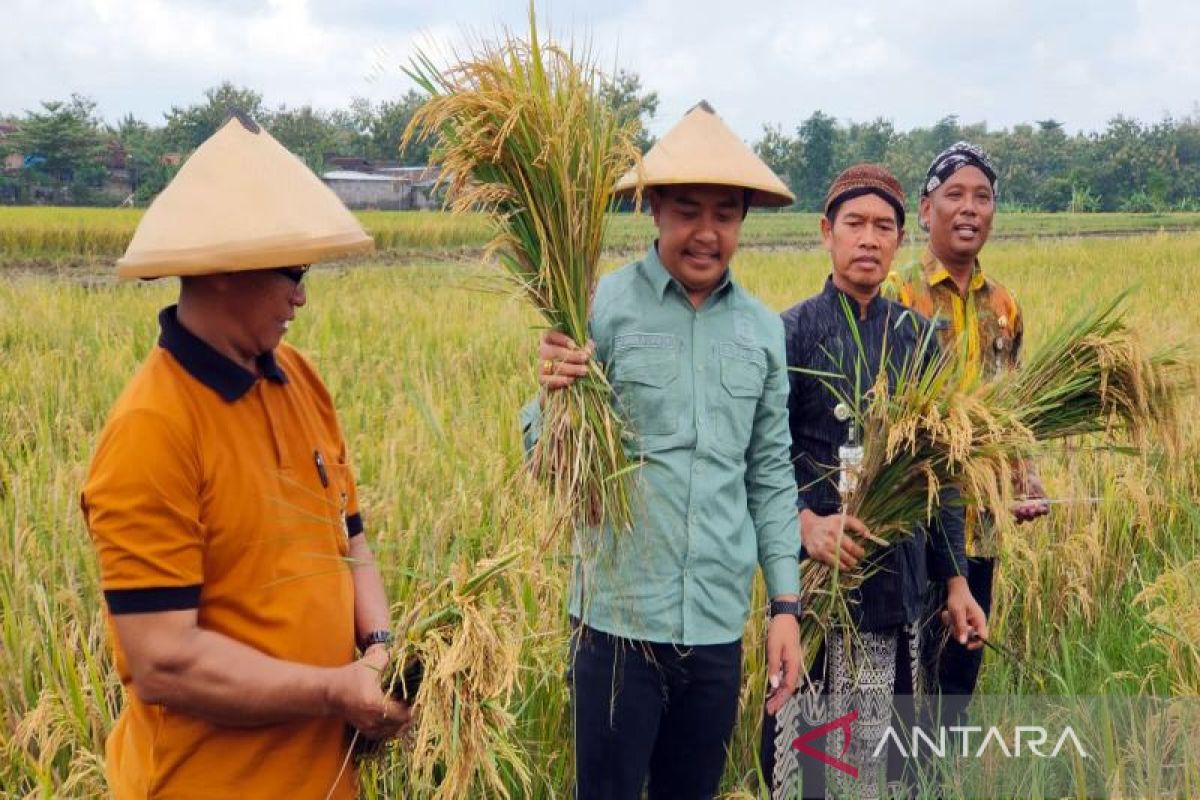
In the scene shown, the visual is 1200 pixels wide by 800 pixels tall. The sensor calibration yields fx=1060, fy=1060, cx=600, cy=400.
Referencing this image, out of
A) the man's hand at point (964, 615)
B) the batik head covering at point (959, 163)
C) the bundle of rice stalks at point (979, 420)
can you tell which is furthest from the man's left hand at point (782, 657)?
the batik head covering at point (959, 163)

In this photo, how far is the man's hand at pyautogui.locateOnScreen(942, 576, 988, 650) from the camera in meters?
2.34

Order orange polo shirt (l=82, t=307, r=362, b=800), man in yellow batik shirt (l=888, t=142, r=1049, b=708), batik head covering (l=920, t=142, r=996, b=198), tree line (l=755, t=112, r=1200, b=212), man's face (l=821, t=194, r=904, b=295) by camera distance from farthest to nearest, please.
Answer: tree line (l=755, t=112, r=1200, b=212) < batik head covering (l=920, t=142, r=996, b=198) < man in yellow batik shirt (l=888, t=142, r=1049, b=708) < man's face (l=821, t=194, r=904, b=295) < orange polo shirt (l=82, t=307, r=362, b=800)

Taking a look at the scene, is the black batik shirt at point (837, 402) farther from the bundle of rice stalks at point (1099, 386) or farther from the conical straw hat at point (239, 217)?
the conical straw hat at point (239, 217)

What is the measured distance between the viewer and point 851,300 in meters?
2.28

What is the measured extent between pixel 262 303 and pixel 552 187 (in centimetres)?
54

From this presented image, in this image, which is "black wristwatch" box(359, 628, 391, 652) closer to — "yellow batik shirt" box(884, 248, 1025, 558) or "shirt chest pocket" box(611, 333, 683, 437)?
"shirt chest pocket" box(611, 333, 683, 437)

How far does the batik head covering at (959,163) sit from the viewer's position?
267 cm

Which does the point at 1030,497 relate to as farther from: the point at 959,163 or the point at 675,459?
the point at 675,459

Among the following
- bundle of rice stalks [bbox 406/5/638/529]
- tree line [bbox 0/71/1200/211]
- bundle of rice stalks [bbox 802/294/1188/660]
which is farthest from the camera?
tree line [bbox 0/71/1200/211]

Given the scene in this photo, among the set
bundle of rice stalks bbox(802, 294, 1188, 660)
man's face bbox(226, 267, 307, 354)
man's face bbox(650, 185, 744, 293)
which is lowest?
bundle of rice stalks bbox(802, 294, 1188, 660)

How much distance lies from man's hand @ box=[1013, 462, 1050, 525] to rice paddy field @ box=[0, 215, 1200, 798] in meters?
0.08

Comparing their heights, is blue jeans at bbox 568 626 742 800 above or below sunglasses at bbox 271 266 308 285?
below

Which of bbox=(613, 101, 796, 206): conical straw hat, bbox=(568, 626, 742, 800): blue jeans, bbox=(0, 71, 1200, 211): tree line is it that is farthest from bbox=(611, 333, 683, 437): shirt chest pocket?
bbox=(0, 71, 1200, 211): tree line

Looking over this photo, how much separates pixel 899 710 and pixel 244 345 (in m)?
1.71
